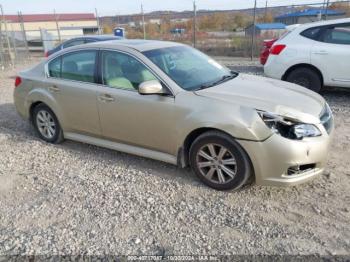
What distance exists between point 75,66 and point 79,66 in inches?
3.6

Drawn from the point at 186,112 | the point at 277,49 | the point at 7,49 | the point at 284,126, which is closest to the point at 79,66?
the point at 186,112

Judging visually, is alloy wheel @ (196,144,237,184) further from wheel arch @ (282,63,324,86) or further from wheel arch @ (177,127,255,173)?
wheel arch @ (282,63,324,86)

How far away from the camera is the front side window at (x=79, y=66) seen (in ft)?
13.8

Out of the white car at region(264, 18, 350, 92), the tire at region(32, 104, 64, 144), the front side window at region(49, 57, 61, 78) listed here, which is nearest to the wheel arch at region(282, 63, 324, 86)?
the white car at region(264, 18, 350, 92)

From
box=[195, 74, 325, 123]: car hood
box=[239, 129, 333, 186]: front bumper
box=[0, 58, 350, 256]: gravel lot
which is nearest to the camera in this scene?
box=[0, 58, 350, 256]: gravel lot

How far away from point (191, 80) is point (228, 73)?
81cm

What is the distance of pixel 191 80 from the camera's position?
3752 millimetres

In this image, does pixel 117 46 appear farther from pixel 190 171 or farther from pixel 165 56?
pixel 190 171

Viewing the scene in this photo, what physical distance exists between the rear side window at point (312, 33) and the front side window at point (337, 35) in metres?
0.13

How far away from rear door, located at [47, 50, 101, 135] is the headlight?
2.21m

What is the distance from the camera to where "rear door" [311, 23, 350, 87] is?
6242 millimetres

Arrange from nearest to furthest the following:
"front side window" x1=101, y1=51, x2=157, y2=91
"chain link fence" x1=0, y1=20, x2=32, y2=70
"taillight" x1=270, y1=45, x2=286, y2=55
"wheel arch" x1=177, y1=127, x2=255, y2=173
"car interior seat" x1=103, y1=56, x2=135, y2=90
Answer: "wheel arch" x1=177, y1=127, x2=255, y2=173 < "front side window" x1=101, y1=51, x2=157, y2=91 < "car interior seat" x1=103, y1=56, x2=135, y2=90 < "taillight" x1=270, y1=45, x2=286, y2=55 < "chain link fence" x1=0, y1=20, x2=32, y2=70

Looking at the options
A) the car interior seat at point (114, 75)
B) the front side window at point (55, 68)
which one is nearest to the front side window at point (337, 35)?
→ the car interior seat at point (114, 75)

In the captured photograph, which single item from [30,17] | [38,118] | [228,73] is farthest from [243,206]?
[30,17]
